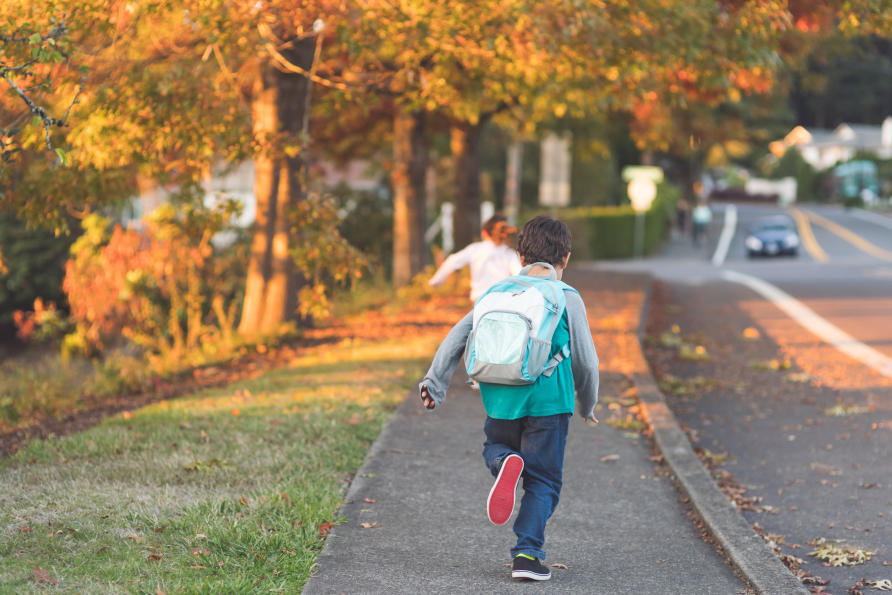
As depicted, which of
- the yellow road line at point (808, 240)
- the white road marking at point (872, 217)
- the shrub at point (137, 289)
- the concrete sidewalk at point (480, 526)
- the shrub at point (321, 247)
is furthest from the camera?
the white road marking at point (872, 217)

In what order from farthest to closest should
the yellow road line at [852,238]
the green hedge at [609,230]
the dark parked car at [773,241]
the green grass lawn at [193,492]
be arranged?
the yellow road line at [852,238]
the dark parked car at [773,241]
the green hedge at [609,230]
the green grass lawn at [193,492]

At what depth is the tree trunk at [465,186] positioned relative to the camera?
778 inches

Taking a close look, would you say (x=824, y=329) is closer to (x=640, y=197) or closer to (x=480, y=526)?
(x=480, y=526)

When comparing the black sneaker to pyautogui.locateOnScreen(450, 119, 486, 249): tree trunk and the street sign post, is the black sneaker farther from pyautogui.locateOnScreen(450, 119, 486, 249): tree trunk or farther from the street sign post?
the street sign post

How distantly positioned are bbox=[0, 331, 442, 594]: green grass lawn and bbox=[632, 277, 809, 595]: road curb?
1918 mm

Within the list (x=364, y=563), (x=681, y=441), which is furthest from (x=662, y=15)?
(x=364, y=563)

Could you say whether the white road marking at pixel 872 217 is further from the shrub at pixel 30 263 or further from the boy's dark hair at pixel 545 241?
the boy's dark hair at pixel 545 241

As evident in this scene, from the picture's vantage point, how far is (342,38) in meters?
9.25

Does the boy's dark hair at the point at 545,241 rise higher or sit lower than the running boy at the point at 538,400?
higher

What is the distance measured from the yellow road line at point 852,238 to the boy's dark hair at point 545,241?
1509 inches

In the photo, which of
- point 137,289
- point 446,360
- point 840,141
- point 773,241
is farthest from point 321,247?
point 840,141

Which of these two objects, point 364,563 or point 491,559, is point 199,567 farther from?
point 491,559

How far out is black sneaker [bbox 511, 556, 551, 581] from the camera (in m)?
4.64

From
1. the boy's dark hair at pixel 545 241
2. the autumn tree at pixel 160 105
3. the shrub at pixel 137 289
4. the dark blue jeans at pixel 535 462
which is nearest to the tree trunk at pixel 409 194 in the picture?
the shrub at pixel 137 289
